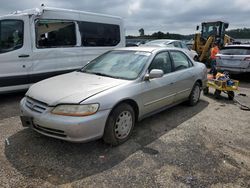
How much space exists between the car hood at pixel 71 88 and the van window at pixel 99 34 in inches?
118

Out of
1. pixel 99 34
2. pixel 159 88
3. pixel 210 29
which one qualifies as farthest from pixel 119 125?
pixel 210 29

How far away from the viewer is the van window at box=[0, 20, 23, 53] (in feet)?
17.5

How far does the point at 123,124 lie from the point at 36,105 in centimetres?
133

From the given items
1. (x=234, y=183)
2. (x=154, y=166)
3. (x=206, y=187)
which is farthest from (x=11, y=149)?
(x=234, y=183)

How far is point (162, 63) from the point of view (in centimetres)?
451

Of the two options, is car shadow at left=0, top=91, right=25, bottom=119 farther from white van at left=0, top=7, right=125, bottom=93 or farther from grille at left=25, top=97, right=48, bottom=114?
grille at left=25, top=97, right=48, bottom=114

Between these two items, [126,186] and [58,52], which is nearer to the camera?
Answer: [126,186]

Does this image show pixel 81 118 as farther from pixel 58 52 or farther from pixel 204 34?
pixel 204 34

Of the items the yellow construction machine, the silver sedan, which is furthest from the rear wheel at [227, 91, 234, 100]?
the yellow construction machine

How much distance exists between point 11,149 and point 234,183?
310 cm

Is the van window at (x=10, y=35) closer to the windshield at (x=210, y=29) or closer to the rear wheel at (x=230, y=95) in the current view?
the rear wheel at (x=230, y=95)

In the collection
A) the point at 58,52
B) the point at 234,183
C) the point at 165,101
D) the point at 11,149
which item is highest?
the point at 58,52

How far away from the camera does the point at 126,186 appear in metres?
2.66

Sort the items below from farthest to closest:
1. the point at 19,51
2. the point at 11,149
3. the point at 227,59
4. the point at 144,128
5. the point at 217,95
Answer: the point at 227,59
the point at 217,95
the point at 19,51
the point at 144,128
the point at 11,149
